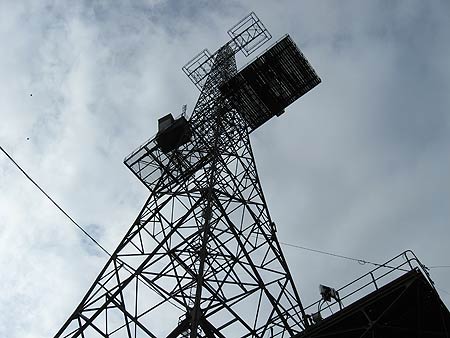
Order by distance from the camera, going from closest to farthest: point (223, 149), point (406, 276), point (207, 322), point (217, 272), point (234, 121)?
point (406, 276), point (207, 322), point (217, 272), point (223, 149), point (234, 121)

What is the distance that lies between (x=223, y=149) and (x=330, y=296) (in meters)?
9.71

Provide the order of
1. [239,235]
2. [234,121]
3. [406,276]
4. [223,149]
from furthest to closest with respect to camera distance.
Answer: [234,121]
[223,149]
[239,235]
[406,276]

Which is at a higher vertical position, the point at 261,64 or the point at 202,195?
the point at 261,64

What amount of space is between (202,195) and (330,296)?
5.94 m

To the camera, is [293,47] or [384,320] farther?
[293,47]

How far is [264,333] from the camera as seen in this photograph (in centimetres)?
1489

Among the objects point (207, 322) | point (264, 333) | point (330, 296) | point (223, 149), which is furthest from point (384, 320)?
point (223, 149)

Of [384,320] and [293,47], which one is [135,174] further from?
[384,320]

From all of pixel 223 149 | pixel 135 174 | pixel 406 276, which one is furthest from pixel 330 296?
pixel 135 174

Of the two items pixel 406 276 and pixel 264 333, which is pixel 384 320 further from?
pixel 264 333

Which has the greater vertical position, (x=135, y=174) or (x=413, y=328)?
(x=135, y=174)

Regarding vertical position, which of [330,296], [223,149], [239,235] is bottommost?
[330,296]

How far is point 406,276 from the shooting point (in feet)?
42.1

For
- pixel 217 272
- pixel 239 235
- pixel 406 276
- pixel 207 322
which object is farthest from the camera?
pixel 239 235
